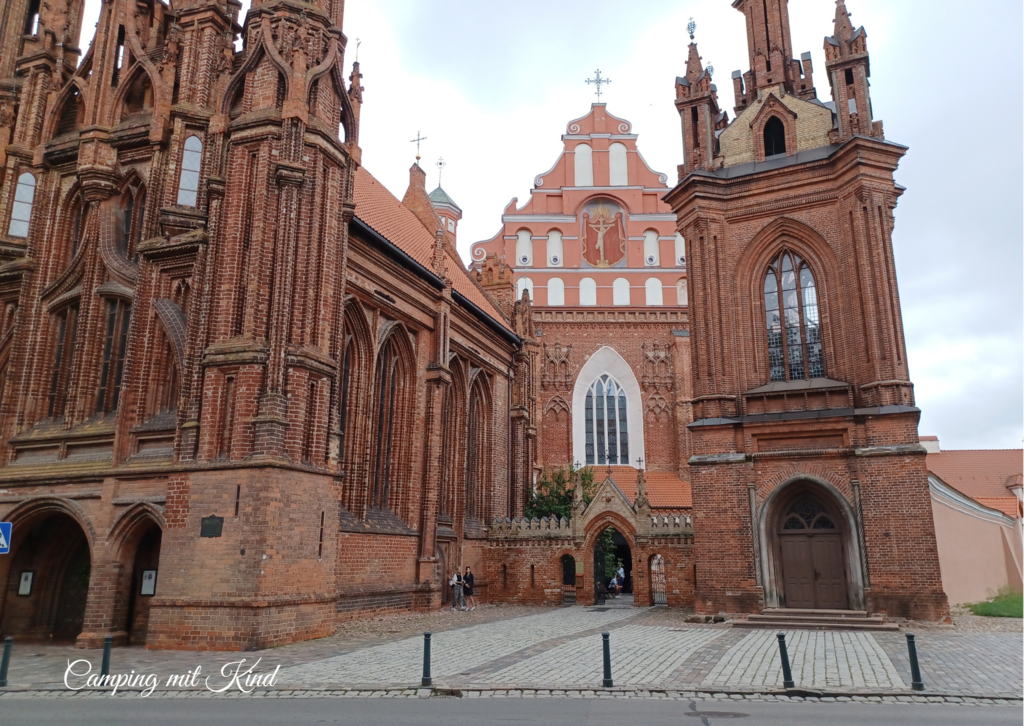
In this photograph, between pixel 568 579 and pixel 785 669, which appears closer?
pixel 785 669

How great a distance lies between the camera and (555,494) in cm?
A: 3341

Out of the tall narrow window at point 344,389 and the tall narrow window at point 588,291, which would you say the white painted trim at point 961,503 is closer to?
the tall narrow window at point 344,389

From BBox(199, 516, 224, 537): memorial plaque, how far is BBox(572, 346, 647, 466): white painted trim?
2389 cm

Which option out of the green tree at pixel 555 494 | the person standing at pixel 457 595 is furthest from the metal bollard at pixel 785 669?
the green tree at pixel 555 494

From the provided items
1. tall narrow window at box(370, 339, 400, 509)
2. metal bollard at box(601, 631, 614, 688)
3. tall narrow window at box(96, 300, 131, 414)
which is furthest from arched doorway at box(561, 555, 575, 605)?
metal bollard at box(601, 631, 614, 688)

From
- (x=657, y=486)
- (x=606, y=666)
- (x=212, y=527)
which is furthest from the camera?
(x=657, y=486)

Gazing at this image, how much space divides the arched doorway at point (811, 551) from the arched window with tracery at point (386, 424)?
11007 millimetres

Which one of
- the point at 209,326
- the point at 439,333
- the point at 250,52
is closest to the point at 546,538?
the point at 439,333

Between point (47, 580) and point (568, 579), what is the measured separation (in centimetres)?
1693

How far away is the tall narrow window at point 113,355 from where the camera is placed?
1803 cm

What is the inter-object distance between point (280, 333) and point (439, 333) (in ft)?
32.9

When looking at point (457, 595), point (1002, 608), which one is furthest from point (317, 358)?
point (1002, 608)

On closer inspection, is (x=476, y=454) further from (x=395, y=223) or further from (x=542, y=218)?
(x=542, y=218)

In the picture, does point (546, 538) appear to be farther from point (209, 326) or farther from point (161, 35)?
point (161, 35)
